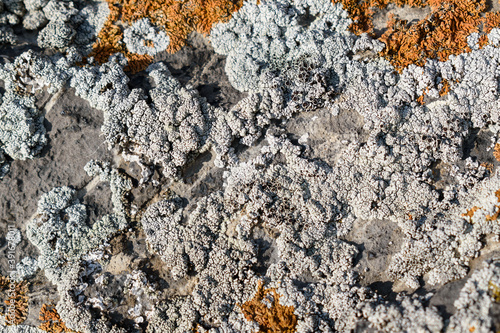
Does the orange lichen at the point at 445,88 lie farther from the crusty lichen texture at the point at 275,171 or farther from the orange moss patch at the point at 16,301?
the orange moss patch at the point at 16,301

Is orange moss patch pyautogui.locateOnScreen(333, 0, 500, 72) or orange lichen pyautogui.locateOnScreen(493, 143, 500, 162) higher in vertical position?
orange moss patch pyautogui.locateOnScreen(333, 0, 500, 72)

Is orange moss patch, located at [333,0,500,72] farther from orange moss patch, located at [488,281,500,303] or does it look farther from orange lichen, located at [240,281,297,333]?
orange lichen, located at [240,281,297,333]

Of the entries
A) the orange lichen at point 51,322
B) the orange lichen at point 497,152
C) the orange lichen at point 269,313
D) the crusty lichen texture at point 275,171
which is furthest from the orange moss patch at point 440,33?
the orange lichen at point 51,322

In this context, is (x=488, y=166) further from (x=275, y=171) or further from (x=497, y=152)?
(x=275, y=171)

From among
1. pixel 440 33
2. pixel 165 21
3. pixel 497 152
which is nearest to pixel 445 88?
pixel 440 33

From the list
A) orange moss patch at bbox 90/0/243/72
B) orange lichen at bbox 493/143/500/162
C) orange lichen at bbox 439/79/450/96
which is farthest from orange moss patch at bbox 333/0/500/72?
orange moss patch at bbox 90/0/243/72

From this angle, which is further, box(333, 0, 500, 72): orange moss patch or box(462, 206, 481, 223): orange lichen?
box(333, 0, 500, 72): orange moss patch

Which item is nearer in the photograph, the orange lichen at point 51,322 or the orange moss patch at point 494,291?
the orange moss patch at point 494,291
